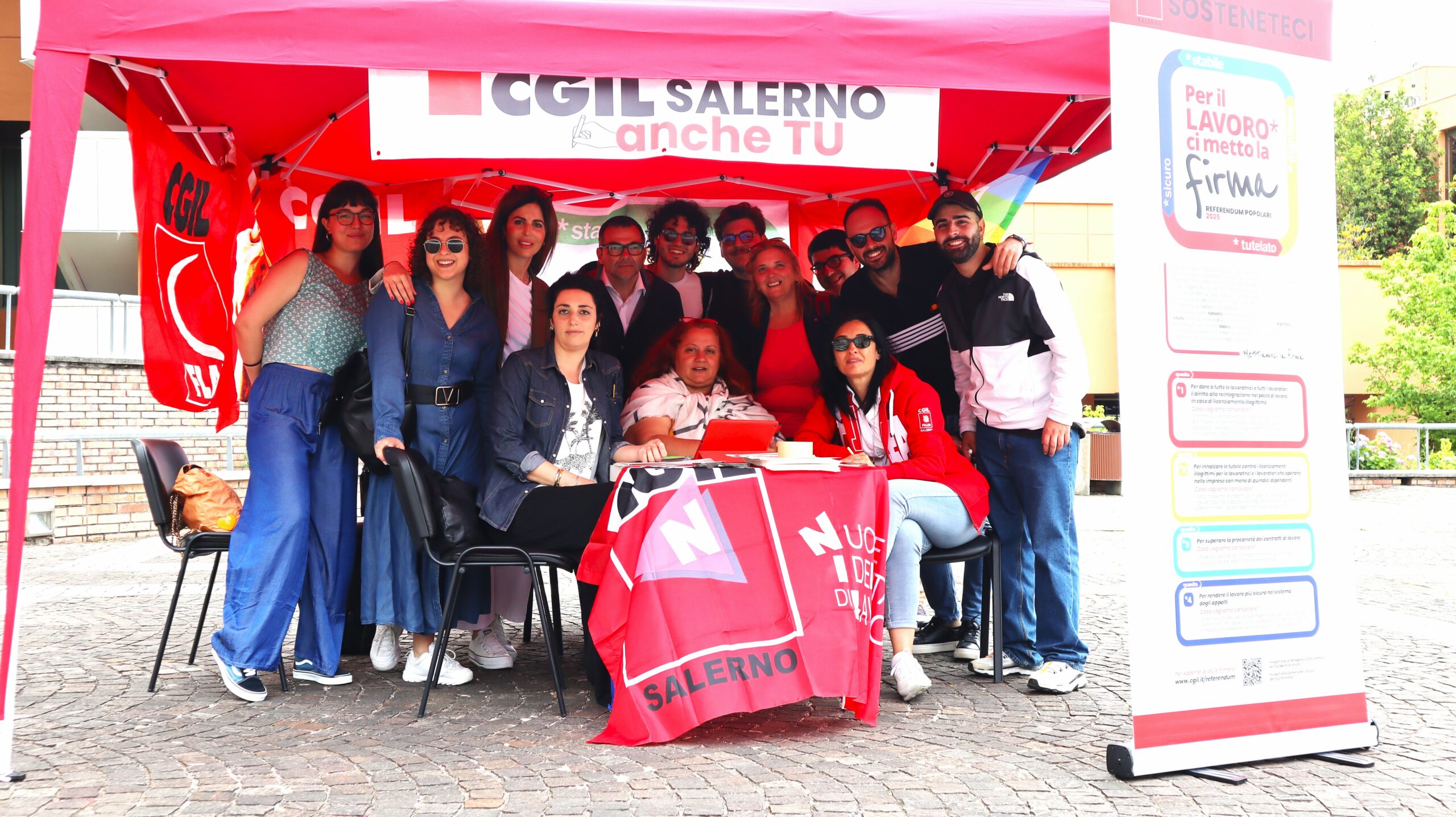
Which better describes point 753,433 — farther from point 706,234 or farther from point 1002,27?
point 706,234

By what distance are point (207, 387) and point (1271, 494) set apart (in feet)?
13.5

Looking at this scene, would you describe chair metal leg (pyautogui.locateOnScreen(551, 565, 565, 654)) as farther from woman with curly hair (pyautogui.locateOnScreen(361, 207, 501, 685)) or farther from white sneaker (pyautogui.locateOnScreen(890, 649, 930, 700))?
white sneaker (pyautogui.locateOnScreen(890, 649, 930, 700))

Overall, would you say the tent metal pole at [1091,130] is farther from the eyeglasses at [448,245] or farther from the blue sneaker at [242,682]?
the blue sneaker at [242,682]

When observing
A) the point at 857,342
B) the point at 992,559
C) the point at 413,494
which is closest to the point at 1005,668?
the point at 992,559

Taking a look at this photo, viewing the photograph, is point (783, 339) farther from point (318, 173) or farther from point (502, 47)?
point (318, 173)

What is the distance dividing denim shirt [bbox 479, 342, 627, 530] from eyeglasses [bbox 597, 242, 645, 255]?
3.82 feet

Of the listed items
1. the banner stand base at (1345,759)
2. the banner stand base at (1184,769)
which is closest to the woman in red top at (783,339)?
the banner stand base at (1184,769)

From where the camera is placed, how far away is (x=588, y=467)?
4.41m

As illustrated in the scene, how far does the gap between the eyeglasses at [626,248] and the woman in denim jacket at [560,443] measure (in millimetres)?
1003

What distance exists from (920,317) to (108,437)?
349 inches

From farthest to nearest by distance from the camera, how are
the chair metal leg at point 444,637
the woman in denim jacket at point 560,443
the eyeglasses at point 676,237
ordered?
the eyeglasses at point 676,237
the woman in denim jacket at point 560,443
the chair metal leg at point 444,637

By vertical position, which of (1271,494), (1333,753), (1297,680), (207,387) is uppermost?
(207,387)

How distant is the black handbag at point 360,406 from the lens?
14.6ft

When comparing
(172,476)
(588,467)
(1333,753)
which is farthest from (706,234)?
(1333,753)
